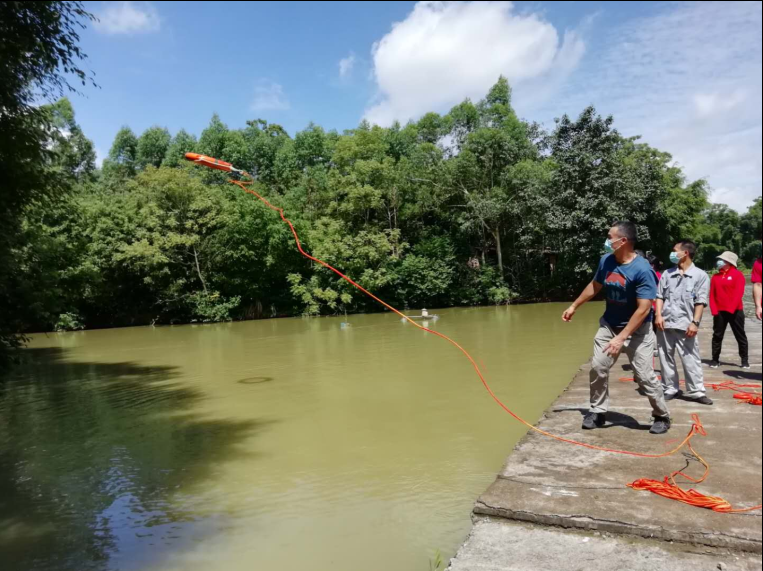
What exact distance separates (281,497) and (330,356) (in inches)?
344

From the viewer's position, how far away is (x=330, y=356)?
1371 centimetres

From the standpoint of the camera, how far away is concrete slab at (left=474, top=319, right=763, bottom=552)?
3215 mm

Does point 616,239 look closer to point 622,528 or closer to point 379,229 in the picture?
point 622,528

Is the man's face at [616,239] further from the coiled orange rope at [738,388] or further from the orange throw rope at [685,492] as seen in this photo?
the coiled orange rope at [738,388]

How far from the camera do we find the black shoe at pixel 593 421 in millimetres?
5230

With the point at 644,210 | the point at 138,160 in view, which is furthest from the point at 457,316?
the point at 138,160

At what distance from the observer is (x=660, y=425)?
4941 mm

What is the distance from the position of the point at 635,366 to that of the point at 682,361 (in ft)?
4.03

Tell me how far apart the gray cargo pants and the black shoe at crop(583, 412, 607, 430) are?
0.08m

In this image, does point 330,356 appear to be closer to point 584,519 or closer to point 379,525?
point 379,525

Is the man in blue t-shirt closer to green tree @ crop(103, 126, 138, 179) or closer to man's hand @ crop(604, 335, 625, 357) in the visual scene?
man's hand @ crop(604, 335, 625, 357)

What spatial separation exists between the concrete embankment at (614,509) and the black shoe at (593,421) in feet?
0.28

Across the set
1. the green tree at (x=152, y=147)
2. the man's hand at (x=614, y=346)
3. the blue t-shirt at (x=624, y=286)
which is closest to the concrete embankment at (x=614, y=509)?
the man's hand at (x=614, y=346)

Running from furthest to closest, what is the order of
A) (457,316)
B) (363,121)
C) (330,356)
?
1. (363,121)
2. (457,316)
3. (330,356)
